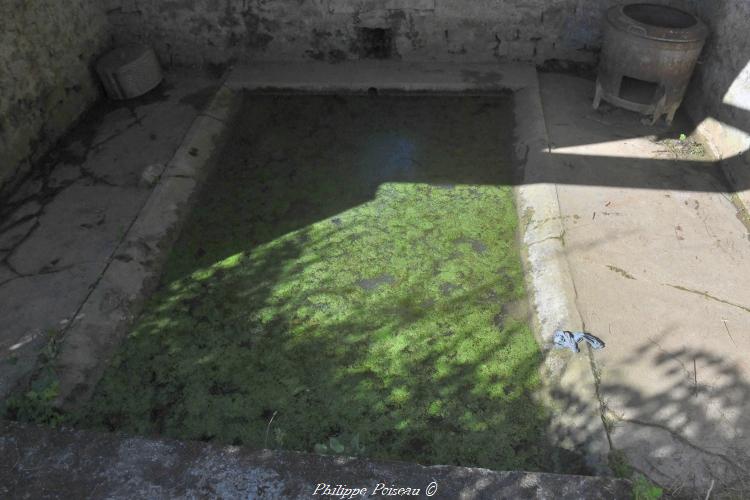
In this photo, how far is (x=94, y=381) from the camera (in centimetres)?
319

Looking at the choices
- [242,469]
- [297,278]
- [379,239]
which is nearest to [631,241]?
[379,239]

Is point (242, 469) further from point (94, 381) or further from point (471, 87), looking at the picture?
point (471, 87)

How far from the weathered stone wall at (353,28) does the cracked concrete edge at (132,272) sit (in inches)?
56.3

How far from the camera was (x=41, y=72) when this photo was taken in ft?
15.8

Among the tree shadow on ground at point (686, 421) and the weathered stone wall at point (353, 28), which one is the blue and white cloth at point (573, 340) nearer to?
the tree shadow on ground at point (686, 421)

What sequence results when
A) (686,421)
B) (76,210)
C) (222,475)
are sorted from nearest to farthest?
(222,475) < (686,421) < (76,210)

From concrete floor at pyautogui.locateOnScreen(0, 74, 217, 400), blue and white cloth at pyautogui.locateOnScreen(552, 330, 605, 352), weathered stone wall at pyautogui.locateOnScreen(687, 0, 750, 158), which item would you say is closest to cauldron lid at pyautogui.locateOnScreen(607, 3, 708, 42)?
weathered stone wall at pyautogui.locateOnScreen(687, 0, 750, 158)

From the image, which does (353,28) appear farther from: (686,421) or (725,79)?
(686,421)

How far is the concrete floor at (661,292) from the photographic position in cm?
262

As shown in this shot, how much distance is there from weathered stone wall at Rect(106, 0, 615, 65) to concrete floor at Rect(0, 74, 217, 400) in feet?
2.15

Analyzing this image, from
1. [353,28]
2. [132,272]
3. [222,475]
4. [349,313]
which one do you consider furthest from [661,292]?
[353,28]

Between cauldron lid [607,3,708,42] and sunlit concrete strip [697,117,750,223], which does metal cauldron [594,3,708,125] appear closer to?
cauldron lid [607,3,708,42]

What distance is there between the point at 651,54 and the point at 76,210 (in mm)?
5053

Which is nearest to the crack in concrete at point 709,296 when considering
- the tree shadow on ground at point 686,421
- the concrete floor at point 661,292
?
the concrete floor at point 661,292
